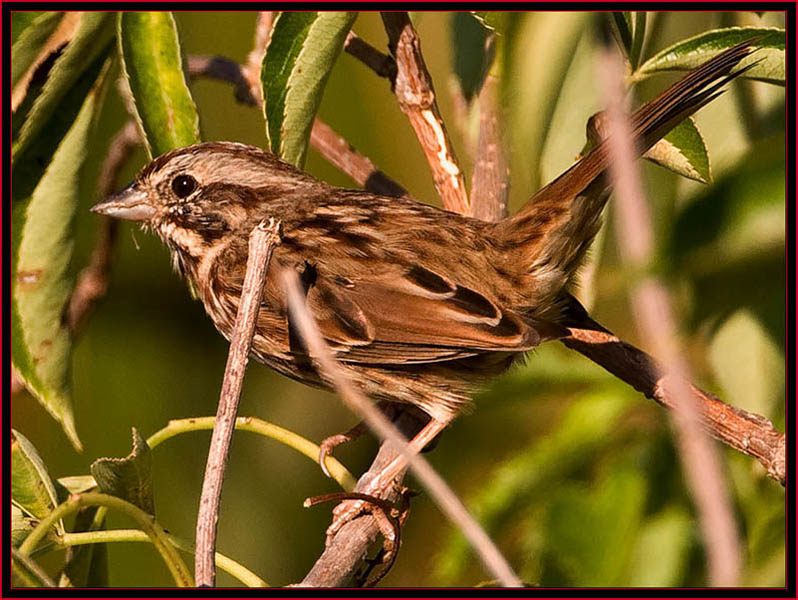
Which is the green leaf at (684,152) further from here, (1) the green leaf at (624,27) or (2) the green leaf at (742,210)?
(2) the green leaf at (742,210)

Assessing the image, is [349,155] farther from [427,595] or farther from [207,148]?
[427,595]

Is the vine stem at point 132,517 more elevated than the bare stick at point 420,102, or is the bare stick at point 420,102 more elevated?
the bare stick at point 420,102

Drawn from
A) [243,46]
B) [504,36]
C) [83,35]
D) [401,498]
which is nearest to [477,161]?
[401,498]

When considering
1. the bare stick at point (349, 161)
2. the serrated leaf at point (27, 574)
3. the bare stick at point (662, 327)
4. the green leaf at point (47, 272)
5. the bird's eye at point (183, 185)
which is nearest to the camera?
the bare stick at point (662, 327)

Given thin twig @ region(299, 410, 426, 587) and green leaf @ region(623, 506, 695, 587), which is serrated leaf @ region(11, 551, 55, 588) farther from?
green leaf @ region(623, 506, 695, 587)

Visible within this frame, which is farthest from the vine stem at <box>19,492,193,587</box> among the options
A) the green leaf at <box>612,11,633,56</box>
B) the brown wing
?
the green leaf at <box>612,11,633,56</box>

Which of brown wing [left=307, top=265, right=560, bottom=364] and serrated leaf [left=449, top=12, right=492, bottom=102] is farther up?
serrated leaf [left=449, top=12, right=492, bottom=102]

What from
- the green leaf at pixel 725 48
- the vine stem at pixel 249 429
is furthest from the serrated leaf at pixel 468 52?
the vine stem at pixel 249 429

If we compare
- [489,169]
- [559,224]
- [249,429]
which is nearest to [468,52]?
[489,169]
